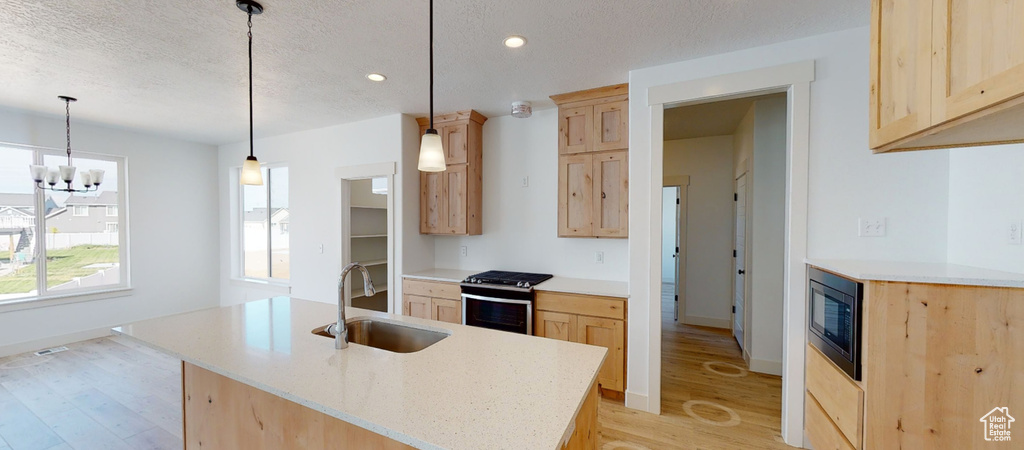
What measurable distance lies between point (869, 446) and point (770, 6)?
2.14 m

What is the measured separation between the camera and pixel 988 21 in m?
0.78

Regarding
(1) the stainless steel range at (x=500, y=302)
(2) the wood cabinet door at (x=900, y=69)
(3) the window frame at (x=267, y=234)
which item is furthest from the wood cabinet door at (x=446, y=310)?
(2) the wood cabinet door at (x=900, y=69)

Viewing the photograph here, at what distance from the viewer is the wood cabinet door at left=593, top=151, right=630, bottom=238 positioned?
2.95 meters

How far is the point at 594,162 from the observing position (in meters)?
3.07

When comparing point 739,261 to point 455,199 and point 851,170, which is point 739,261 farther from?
point 455,199

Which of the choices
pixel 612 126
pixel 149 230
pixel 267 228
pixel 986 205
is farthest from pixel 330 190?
pixel 986 205

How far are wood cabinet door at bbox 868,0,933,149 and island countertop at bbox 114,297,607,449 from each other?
1.21m

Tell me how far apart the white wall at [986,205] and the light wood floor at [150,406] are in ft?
4.78

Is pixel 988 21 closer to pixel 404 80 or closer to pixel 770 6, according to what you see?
pixel 770 6

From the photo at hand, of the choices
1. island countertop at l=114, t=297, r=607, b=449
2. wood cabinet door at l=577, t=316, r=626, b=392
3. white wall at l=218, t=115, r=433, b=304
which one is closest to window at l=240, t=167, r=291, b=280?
white wall at l=218, t=115, r=433, b=304

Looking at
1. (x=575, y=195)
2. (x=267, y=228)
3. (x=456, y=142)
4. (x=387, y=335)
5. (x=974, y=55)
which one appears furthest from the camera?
(x=267, y=228)

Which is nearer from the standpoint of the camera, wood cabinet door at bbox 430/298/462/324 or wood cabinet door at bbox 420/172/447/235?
wood cabinet door at bbox 430/298/462/324

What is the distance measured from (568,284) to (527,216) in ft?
2.98

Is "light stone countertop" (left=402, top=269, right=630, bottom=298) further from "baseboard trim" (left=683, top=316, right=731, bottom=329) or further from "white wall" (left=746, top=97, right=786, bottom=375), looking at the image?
"baseboard trim" (left=683, top=316, right=731, bottom=329)
